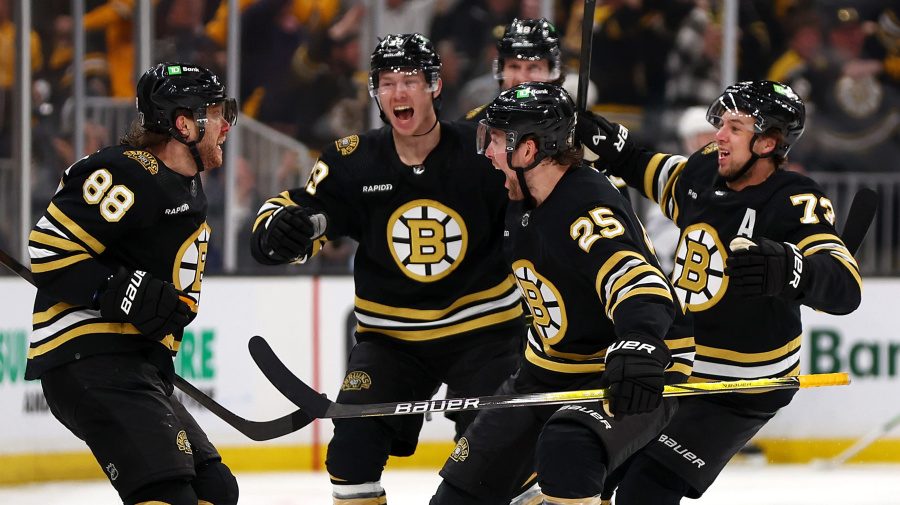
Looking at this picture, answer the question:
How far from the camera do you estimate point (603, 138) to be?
3604 mm

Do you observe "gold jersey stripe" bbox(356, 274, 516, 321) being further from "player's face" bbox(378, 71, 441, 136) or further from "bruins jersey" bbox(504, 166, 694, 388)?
"player's face" bbox(378, 71, 441, 136)

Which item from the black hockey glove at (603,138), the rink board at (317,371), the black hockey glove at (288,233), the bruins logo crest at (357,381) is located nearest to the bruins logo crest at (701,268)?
the black hockey glove at (603,138)

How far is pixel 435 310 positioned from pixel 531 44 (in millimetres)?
907

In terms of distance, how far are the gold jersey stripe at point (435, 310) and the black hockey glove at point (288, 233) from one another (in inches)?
11.2

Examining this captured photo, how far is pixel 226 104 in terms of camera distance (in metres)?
3.13

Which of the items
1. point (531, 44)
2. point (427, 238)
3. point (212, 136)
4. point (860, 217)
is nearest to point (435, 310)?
point (427, 238)

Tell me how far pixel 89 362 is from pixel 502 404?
3.22 feet

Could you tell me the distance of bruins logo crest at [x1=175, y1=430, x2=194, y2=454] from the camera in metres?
2.81

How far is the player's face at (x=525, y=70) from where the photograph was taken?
147 inches

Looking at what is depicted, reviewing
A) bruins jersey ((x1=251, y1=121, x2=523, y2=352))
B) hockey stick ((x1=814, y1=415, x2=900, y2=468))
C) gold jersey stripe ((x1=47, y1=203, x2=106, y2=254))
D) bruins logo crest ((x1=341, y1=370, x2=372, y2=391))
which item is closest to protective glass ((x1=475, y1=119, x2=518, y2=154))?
bruins jersey ((x1=251, y1=121, x2=523, y2=352))

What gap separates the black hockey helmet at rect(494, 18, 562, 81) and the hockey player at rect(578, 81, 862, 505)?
0.60 metres

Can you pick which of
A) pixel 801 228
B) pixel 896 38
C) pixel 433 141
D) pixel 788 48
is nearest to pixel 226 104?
pixel 433 141

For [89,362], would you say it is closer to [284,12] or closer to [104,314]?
[104,314]

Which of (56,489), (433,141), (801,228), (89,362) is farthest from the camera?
(56,489)
